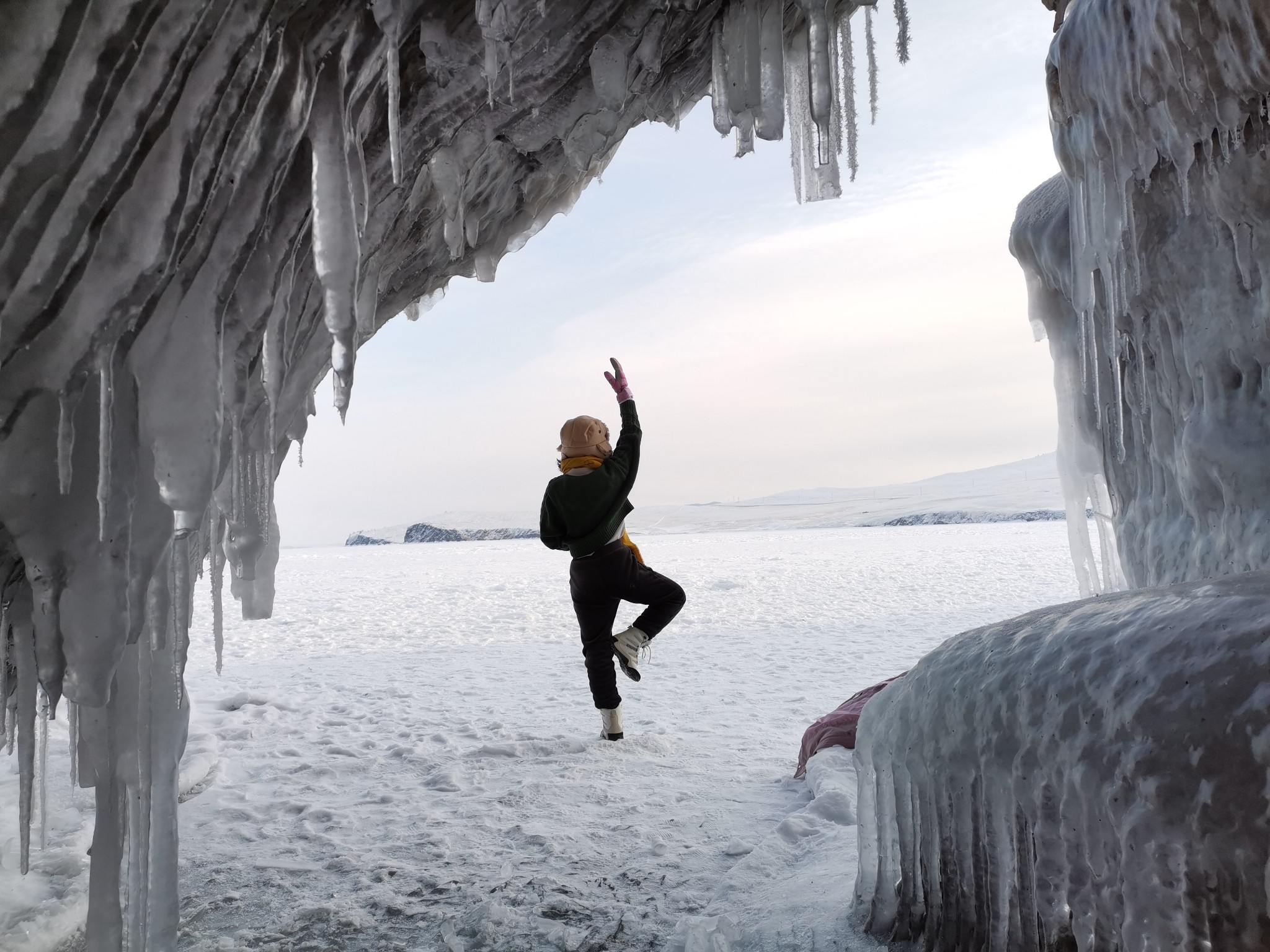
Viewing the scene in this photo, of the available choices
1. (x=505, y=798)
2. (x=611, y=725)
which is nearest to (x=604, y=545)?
(x=611, y=725)

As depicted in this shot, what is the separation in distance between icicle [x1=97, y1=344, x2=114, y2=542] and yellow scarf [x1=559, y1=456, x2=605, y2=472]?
95.4 inches

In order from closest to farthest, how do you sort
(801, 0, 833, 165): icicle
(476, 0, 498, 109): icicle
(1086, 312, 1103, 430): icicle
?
(476, 0, 498, 109): icicle, (801, 0, 833, 165): icicle, (1086, 312, 1103, 430): icicle

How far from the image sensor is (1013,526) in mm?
24266

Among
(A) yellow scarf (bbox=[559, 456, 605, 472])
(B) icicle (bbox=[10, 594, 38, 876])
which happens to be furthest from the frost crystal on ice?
(B) icicle (bbox=[10, 594, 38, 876])

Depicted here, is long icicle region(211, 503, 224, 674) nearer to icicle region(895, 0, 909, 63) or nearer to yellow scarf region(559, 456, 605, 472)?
yellow scarf region(559, 456, 605, 472)

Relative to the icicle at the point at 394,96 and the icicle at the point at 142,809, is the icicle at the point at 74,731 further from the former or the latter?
the icicle at the point at 394,96

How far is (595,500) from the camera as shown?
3.82 metres

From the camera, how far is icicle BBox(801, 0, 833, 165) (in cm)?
275

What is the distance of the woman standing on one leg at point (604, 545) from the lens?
152 inches

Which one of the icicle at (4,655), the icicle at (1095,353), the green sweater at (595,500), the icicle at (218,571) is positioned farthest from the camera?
the green sweater at (595,500)

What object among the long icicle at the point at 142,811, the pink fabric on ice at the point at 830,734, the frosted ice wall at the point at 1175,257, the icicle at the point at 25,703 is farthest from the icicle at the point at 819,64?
the icicle at the point at 25,703

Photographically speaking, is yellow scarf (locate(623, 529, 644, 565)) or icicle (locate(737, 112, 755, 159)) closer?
icicle (locate(737, 112, 755, 159))

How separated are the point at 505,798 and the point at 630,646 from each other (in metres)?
1.05

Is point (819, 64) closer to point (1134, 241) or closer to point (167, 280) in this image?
point (1134, 241)
